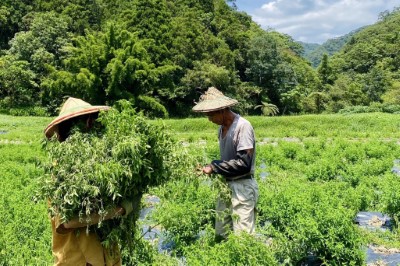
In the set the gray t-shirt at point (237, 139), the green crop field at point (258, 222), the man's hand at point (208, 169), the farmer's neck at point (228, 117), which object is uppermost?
the farmer's neck at point (228, 117)

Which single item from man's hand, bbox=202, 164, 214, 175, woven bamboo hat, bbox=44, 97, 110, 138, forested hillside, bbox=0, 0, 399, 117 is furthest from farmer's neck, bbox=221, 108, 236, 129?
forested hillside, bbox=0, 0, 399, 117

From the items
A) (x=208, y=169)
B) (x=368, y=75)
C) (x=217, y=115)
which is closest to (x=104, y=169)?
(x=208, y=169)

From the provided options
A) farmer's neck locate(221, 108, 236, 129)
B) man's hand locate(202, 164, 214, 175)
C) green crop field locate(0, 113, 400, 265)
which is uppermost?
farmer's neck locate(221, 108, 236, 129)

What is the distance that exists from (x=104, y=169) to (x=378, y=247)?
14.3 ft

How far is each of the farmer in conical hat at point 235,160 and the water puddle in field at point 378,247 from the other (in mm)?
1910

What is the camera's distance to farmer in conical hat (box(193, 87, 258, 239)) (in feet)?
13.0

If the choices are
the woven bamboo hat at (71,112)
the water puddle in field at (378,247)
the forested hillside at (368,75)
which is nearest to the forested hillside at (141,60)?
the forested hillside at (368,75)

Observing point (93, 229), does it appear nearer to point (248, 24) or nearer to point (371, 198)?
point (371, 198)

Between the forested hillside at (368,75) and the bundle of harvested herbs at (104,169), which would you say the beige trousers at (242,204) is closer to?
the bundle of harvested herbs at (104,169)

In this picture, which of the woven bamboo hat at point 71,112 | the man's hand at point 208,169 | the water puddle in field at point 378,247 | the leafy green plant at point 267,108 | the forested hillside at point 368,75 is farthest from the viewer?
the forested hillside at point 368,75

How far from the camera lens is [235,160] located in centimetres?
398

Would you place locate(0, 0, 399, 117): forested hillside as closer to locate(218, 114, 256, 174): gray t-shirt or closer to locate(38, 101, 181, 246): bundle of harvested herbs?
locate(218, 114, 256, 174): gray t-shirt

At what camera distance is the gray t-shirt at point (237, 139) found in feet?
13.0

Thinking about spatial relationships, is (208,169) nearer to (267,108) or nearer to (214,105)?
(214,105)
